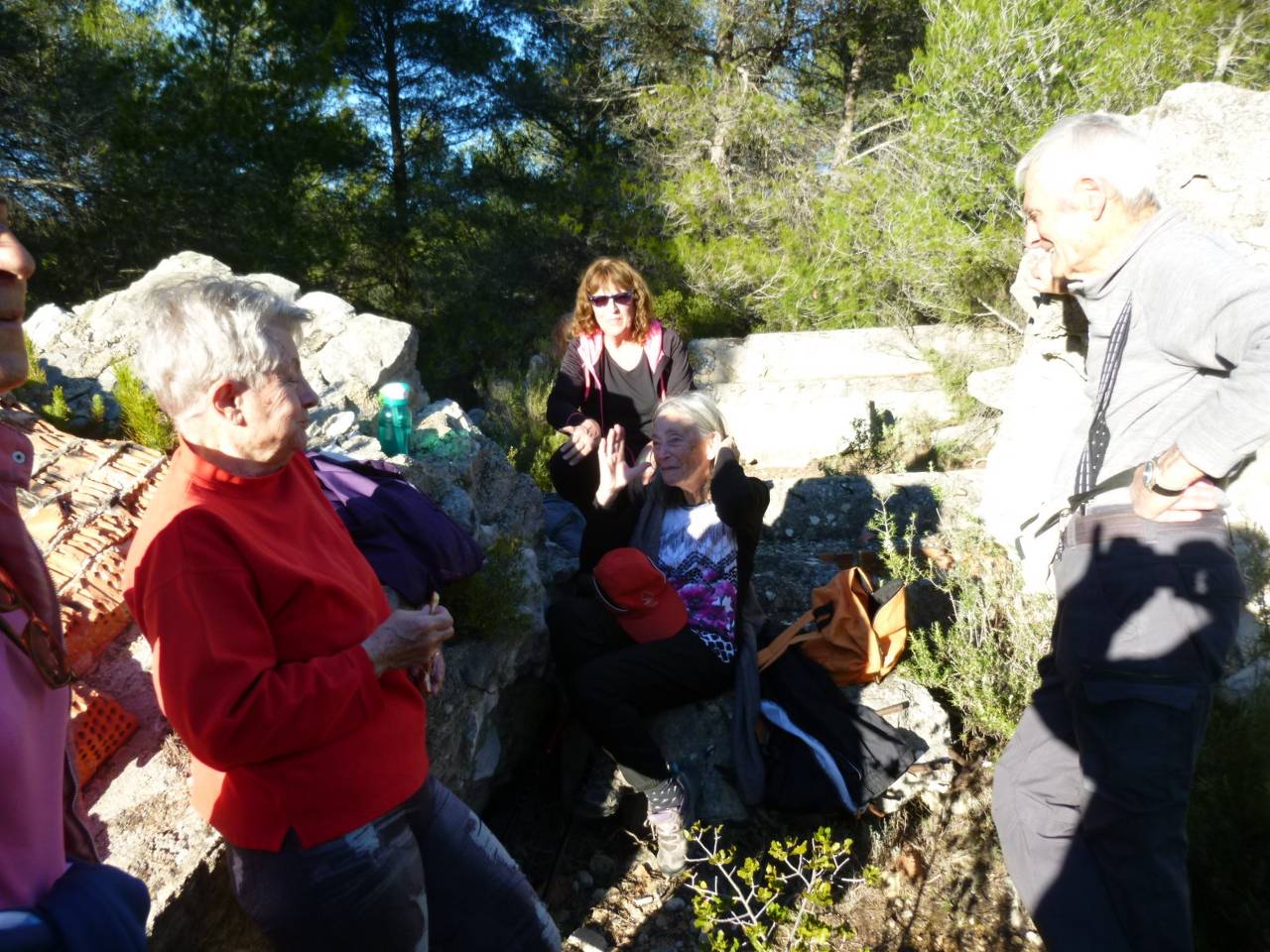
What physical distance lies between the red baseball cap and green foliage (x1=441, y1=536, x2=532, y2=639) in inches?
12.0

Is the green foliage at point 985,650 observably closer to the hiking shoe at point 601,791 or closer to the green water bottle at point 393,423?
the hiking shoe at point 601,791

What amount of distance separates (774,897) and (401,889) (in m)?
1.10

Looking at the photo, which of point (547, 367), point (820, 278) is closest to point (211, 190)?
point (547, 367)

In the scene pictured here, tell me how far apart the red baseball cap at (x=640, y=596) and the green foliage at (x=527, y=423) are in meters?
2.80

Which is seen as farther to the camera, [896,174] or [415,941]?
[896,174]

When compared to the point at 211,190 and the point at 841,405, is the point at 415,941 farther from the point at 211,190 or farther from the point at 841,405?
the point at 211,190

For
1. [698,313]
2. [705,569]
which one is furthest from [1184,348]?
[698,313]

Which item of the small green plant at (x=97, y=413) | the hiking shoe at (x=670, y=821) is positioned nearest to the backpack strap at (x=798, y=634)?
the hiking shoe at (x=670, y=821)

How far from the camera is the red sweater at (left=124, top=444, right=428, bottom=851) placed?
1.31 m

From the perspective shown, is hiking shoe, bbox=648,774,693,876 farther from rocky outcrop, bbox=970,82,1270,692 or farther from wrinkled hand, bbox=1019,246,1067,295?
wrinkled hand, bbox=1019,246,1067,295

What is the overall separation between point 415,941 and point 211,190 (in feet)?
33.5

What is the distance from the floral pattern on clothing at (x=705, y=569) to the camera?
2.86m

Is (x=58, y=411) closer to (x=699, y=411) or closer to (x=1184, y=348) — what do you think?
(x=699, y=411)

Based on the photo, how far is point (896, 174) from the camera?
8.37 meters
